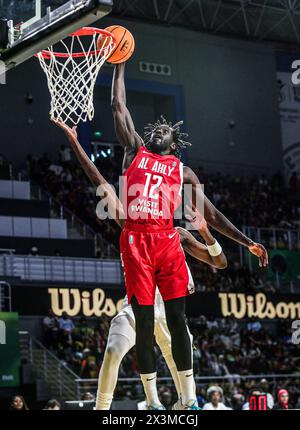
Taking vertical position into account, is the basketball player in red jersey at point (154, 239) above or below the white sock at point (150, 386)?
above

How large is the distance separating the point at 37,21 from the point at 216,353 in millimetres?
15705

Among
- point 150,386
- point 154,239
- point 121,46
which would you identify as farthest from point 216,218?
point 121,46

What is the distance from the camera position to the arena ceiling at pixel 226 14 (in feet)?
98.1

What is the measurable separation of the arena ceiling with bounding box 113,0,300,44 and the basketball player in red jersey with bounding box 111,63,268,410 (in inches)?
871

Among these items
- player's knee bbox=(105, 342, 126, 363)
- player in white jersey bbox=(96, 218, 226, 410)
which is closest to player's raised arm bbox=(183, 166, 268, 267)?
player in white jersey bbox=(96, 218, 226, 410)

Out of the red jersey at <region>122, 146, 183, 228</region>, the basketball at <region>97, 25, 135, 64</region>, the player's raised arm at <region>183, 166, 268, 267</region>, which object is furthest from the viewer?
the basketball at <region>97, 25, 135, 64</region>

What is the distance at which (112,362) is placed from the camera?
7.51 m

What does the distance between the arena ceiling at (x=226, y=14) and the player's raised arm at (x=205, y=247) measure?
21.8 m

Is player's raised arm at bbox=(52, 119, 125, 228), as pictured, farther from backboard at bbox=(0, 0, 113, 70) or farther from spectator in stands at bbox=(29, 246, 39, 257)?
spectator in stands at bbox=(29, 246, 39, 257)

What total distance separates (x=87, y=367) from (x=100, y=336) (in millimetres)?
1463

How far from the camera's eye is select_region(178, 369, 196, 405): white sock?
7.20 m

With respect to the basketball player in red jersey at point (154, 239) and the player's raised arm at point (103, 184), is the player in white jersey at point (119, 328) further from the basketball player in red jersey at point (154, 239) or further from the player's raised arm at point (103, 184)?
the basketball player in red jersey at point (154, 239)

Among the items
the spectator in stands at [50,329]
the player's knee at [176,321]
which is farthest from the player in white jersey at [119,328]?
the spectator in stands at [50,329]

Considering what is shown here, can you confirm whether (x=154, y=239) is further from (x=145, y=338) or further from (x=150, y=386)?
(x=150, y=386)
